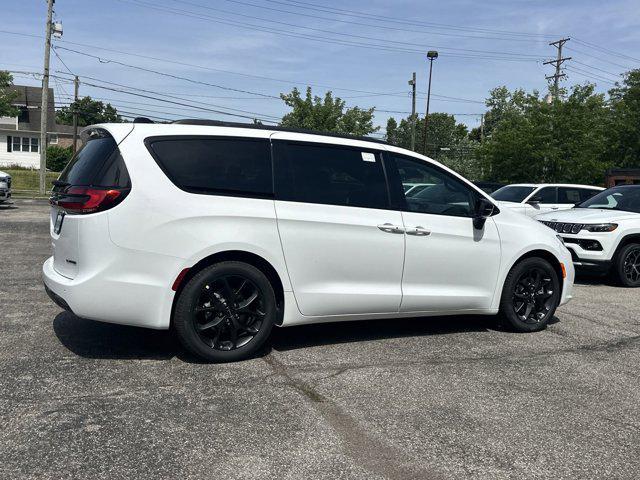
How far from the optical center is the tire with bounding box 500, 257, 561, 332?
584 centimetres

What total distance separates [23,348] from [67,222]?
1.15 m

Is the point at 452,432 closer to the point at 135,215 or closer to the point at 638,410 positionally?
the point at 638,410

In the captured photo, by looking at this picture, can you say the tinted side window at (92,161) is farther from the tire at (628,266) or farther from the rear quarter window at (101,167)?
the tire at (628,266)

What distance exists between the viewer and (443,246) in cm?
538

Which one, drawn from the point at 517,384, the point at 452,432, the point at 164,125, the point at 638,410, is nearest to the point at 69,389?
the point at 164,125

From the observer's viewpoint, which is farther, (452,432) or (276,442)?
(452,432)

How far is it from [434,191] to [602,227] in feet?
15.4

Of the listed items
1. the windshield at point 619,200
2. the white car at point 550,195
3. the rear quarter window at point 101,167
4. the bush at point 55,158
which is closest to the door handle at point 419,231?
the rear quarter window at point 101,167

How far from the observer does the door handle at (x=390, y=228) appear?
5047mm

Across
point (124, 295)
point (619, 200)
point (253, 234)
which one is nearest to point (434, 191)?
point (253, 234)

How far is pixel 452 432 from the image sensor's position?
3.46 metres

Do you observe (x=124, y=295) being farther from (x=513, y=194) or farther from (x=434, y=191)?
(x=513, y=194)

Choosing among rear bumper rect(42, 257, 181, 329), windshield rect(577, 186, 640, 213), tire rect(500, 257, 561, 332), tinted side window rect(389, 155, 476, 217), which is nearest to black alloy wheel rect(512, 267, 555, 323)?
tire rect(500, 257, 561, 332)

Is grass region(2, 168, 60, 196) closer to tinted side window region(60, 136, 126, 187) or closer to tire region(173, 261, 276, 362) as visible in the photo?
tinted side window region(60, 136, 126, 187)
